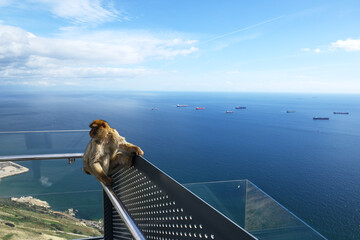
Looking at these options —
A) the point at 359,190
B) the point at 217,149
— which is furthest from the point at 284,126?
the point at 359,190

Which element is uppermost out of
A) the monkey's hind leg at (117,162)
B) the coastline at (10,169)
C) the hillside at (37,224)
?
the monkey's hind leg at (117,162)

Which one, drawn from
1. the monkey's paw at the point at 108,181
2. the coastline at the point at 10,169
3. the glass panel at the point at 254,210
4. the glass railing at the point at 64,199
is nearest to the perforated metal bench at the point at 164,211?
the monkey's paw at the point at 108,181

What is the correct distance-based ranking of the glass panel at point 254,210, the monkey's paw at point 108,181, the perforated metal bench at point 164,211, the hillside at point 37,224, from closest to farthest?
the perforated metal bench at point 164,211, the monkey's paw at point 108,181, the hillside at point 37,224, the glass panel at point 254,210

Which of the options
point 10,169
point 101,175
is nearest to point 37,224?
point 10,169

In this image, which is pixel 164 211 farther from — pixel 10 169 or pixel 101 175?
pixel 10 169

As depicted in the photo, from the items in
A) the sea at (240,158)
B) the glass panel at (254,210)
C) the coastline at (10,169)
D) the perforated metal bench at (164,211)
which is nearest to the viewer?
the perforated metal bench at (164,211)

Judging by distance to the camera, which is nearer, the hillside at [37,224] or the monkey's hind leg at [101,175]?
the monkey's hind leg at [101,175]

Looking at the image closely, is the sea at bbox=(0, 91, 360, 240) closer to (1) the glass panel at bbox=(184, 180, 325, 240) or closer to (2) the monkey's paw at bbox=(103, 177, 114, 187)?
(2) the monkey's paw at bbox=(103, 177, 114, 187)

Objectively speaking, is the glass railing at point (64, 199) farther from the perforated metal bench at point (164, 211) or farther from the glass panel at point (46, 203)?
the perforated metal bench at point (164, 211)
